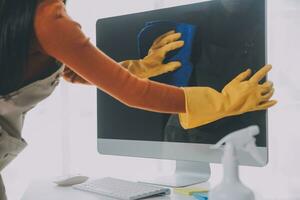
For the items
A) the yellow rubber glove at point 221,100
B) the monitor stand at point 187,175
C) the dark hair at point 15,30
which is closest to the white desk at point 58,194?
the monitor stand at point 187,175

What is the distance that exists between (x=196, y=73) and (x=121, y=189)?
1.11ft

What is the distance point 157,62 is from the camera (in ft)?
3.15

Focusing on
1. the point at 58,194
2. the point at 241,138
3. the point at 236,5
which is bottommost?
the point at 58,194

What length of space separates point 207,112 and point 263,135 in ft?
0.79

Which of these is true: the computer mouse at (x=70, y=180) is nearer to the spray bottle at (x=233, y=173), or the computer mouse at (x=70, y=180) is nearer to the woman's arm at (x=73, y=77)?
the woman's arm at (x=73, y=77)

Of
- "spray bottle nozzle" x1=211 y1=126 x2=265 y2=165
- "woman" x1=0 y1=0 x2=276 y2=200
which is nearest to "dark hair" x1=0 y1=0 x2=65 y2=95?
"woman" x1=0 y1=0 x2=276 y2=200

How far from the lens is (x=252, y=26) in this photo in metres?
0.90

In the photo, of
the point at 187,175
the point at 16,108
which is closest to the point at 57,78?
the point at 16,108

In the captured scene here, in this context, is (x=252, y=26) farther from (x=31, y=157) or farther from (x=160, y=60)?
(x=31, y=157)

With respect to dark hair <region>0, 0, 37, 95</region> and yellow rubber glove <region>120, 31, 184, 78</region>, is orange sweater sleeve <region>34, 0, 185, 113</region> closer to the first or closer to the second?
dark hair <region>0, 0, 37, 95</region>

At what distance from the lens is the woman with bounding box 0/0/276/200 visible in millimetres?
614

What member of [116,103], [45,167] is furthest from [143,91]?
[45,167]

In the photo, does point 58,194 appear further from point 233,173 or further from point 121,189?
point 233,173

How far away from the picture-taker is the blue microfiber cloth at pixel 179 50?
994mm
